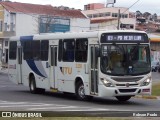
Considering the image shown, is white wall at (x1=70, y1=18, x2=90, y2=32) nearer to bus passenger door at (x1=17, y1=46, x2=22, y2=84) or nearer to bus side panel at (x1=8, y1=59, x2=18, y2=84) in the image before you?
bus side panel at (x1=8, y1=59, x2=18, y2=84)

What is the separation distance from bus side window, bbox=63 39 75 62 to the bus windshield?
2478 mm

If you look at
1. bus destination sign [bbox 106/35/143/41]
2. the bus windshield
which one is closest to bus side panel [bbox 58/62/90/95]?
the bus windshield

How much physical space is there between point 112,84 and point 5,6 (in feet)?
191

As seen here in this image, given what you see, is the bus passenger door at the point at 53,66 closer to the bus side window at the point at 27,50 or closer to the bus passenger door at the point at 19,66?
the bus side window at the point at 27,50

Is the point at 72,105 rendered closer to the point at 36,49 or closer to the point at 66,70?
the point at 66,70

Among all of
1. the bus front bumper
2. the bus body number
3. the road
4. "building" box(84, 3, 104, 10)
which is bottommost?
the road

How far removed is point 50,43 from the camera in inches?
954

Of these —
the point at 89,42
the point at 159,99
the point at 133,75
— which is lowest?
the point at 159,99

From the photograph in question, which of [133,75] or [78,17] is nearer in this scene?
[133,75]

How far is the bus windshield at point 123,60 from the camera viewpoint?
20.0 meters

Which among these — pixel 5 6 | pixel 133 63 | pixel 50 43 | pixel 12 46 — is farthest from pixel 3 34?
pixel 133 63

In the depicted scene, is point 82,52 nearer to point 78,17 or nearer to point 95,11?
point 78,17

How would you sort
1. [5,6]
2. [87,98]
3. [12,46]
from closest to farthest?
[87,98]
[12,46]
[5,6]

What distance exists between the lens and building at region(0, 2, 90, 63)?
2921 inches
